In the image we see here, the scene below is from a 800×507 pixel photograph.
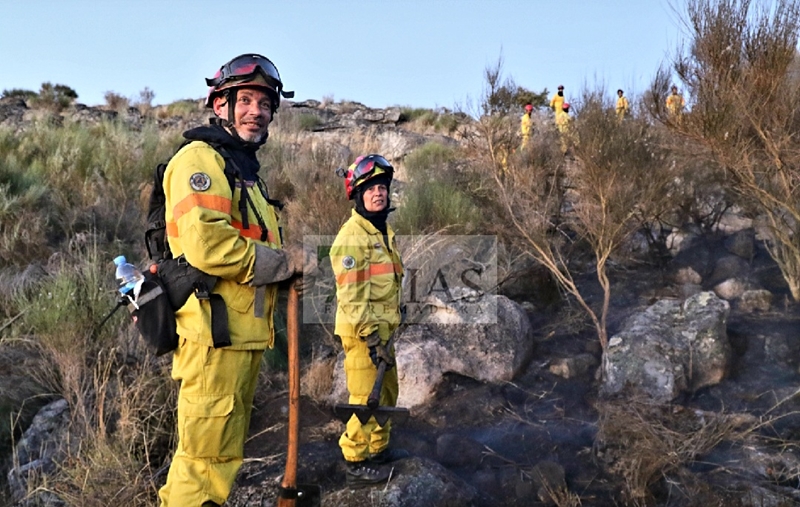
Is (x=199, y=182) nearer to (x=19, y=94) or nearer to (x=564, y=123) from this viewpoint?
(x=564, y=123)

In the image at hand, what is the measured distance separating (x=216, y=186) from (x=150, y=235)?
1.54ft

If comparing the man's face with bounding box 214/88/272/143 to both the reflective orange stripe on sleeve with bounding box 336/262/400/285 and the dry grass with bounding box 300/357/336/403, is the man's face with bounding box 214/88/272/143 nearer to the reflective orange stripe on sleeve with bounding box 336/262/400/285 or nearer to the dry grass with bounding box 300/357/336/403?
the reflective orange stripe on sleeve with bounding box 336/262/400/285

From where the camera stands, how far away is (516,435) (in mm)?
4859

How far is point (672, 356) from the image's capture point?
529 centimetres

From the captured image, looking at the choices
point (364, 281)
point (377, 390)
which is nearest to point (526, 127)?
point (364, 281)

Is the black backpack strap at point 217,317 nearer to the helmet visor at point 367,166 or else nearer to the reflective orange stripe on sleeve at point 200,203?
the reflective orange stripe on sleeve at point 200,203

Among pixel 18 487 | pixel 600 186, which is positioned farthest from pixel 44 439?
pixel 600 186

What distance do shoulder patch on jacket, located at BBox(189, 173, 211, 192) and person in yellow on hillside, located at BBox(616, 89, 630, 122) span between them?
535 centimetres

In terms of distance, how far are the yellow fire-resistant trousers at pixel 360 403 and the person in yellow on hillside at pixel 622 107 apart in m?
4.22

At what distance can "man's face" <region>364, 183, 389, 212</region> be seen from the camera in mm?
4195

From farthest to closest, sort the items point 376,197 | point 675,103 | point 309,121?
point 309,121, point 675,103, point 376,197

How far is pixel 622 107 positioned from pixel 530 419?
14.1ft

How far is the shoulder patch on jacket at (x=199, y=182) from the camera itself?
2.43 meters

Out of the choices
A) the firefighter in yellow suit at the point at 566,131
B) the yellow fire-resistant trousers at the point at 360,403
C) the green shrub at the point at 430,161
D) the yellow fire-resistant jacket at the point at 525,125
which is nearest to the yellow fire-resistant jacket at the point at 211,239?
the yellow fire-resistant trousers at the point at 360,403
